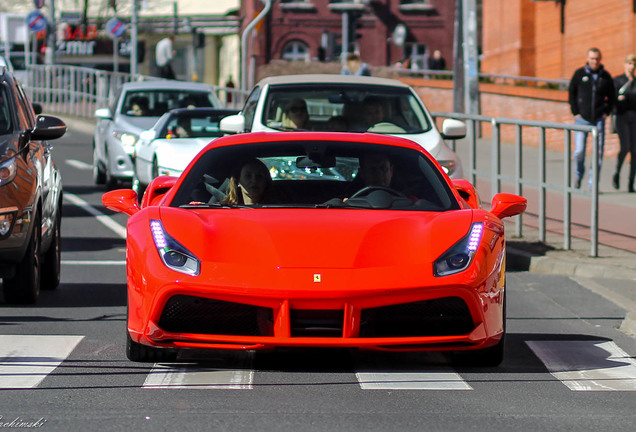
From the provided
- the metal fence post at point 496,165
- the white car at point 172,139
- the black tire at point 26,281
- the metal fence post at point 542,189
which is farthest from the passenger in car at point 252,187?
the white car at point 172,139

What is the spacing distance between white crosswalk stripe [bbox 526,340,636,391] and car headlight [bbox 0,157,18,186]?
11.3ft

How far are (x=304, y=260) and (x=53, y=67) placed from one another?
37647 mm

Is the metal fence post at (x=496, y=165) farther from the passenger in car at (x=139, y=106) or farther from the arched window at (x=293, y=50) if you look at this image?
the arched window at (x=293, y=50)

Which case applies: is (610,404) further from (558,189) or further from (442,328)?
(558,189)

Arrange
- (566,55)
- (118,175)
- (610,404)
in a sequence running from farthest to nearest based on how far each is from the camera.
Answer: (566,55), (118,175), (610,404)

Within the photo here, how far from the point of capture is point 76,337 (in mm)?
8594

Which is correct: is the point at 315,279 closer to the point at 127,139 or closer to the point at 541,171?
the point at 541,171

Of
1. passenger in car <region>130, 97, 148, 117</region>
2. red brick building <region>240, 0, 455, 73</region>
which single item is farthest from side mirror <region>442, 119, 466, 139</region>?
red brick building <region>240, 0, 455, 73</region>

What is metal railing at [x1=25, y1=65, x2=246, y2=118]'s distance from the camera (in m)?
40.8

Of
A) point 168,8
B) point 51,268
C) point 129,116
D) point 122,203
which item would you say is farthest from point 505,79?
point 168,8

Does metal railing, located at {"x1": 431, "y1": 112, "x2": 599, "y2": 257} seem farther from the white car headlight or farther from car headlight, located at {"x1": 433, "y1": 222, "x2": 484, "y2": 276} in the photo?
the white car headlight

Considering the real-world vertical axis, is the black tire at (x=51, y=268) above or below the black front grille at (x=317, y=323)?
below

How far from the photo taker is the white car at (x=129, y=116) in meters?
20.8

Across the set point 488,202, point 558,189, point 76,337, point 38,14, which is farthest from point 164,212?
point 38,14
